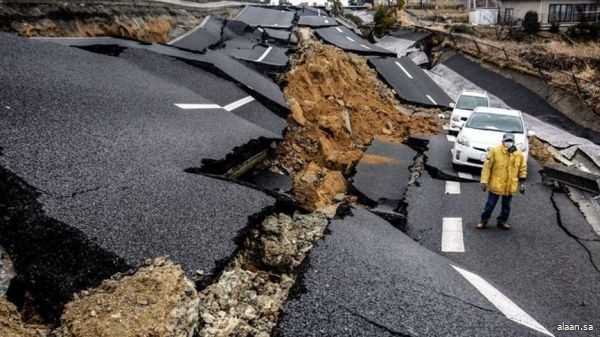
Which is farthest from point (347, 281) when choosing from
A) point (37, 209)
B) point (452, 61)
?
point (452, 61)

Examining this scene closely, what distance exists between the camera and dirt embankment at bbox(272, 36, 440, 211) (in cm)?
923

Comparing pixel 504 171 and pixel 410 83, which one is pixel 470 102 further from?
pixel 504 171

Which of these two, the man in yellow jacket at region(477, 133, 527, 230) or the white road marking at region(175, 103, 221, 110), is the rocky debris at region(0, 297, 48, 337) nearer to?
the white road marking at region(175, 103, 221, 110)

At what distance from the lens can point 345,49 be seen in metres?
22.5

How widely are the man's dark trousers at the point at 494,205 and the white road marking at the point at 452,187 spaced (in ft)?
6.39

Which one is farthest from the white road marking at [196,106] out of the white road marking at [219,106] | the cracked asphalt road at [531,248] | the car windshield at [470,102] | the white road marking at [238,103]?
the car windshield at [470,102]

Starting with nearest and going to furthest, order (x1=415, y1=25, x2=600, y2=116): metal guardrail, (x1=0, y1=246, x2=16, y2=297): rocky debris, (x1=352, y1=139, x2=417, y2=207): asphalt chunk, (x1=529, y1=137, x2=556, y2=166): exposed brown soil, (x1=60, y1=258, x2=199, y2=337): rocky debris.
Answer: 1. (x1=60, y1=258, x2=199, y2=337): rocky debris
2. (x1=0, y1=246, x2=16, y2=297): rocky debris
3. (x1=352, y1=139, x2=417, y2=207): asphalt chunk
4. (x1=529, y1=137, x2=556, y2=166): exposed brown soil
5. (x1=415, y1=25, x2=600, y2=116): metal guardrail

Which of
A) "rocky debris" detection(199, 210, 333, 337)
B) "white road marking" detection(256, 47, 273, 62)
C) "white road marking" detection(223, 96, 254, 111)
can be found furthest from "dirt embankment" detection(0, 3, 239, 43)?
"rocky debris" detection(199, 210, 333, 337)

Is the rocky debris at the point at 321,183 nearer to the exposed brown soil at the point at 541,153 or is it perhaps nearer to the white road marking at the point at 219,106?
the white road marking at the point at 219,106

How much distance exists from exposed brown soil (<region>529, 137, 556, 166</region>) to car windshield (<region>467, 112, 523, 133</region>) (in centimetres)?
159

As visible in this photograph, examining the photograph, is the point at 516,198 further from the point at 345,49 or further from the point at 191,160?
the point at 345,49

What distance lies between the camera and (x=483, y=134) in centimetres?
1132

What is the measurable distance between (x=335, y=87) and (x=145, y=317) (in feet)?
45.0

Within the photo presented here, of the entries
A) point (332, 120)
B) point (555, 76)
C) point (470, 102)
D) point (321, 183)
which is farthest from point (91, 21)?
point (555, 76)
